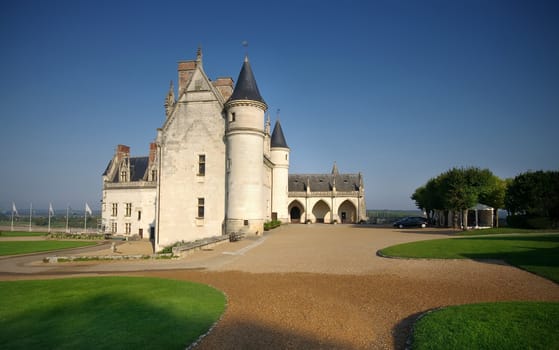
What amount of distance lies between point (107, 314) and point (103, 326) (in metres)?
0.77

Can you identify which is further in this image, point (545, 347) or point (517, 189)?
point (517, 189)

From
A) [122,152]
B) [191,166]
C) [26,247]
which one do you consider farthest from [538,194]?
[122,152]

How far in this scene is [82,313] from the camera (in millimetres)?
7547

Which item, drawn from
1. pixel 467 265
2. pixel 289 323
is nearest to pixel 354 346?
pixel 289 323

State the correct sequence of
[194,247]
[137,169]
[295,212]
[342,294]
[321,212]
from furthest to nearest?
[295,212], [321,212], [137,169], [194,247], [342,294]

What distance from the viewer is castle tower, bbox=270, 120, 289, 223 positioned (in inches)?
1737

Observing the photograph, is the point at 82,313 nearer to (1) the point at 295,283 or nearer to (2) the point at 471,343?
(1) the point at 295,283

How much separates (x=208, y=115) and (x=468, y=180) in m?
23.5

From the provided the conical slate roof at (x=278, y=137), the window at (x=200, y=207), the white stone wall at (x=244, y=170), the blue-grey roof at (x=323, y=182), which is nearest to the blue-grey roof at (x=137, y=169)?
the conical slate roof at (x=278, y=137)

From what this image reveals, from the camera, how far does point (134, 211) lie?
1651 inches

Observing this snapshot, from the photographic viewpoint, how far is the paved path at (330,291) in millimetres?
6297

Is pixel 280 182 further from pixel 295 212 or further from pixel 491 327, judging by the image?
pixel 491 327

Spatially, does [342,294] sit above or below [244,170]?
below

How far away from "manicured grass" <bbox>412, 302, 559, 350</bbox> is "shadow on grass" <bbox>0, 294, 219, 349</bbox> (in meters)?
4.04
